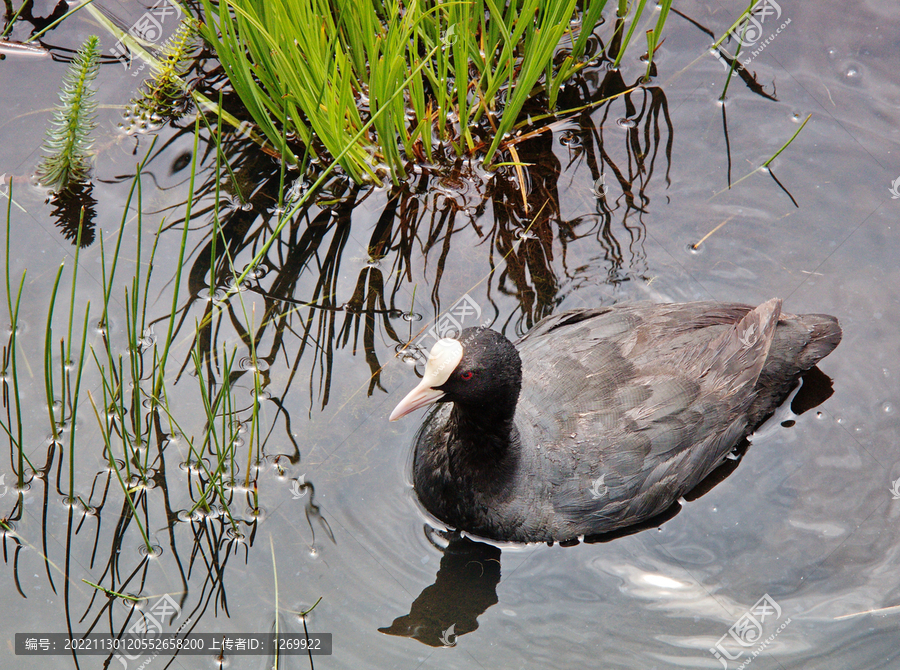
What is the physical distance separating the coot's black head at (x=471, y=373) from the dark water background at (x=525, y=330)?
0.81 meters

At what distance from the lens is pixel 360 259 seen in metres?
4.05

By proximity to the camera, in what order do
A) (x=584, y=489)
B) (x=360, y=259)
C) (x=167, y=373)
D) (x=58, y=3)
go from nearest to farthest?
(x=584, y=489), (x=167, y=373), (x=360, y=259), (x=58, y=3)

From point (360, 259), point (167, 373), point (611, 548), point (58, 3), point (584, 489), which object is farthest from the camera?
point (58, 3)

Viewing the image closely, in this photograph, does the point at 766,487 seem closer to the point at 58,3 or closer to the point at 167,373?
the point at 167,373

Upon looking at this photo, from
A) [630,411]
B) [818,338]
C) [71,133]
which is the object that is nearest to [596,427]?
[630,411]

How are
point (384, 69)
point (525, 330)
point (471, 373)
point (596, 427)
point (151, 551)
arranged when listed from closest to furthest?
1. point (471, 373)
2. point (596, 427)
3. point (151, 551)
4. point (384, 69)
5. point (525, 330)

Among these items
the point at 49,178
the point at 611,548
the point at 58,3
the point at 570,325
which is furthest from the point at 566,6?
the point at 58,3

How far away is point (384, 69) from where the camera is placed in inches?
132

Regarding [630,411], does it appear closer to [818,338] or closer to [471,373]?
[471,373]

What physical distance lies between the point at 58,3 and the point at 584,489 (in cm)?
433

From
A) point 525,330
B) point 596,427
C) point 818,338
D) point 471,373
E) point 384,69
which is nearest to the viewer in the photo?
point 471,373

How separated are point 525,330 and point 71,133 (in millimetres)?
2610
